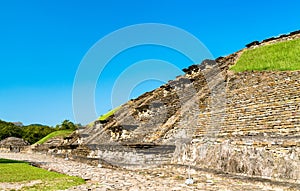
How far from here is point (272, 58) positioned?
17.5 meters

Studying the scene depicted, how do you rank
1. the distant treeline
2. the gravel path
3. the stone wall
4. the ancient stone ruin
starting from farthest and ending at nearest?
the distant treeline < the ancient stone ruin < the stone wall < the gravel path

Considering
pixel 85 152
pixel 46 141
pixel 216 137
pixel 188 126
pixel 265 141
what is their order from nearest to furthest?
pixel 265 141 → pixel 216 137 → pixel 188 126 → pixel 85 152 → pixel 46 141

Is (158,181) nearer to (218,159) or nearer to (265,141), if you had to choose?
(218,159)

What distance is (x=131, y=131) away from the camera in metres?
16.7

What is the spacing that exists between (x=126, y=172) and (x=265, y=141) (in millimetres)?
5456

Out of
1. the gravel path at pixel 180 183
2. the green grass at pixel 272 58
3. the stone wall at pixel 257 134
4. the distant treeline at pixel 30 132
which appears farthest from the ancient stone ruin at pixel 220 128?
the distant treeline at pixel 30 132

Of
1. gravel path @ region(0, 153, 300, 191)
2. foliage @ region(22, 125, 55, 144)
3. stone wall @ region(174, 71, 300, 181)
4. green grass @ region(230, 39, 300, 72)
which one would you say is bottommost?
gravel path @ region(0, 153, 300, 191)

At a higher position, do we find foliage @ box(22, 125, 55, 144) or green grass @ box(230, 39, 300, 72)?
green grass @ box(230, 39, 300, 72)

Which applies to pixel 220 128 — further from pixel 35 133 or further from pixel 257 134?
pixel 35 133

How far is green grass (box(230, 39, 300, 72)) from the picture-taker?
50.1ft

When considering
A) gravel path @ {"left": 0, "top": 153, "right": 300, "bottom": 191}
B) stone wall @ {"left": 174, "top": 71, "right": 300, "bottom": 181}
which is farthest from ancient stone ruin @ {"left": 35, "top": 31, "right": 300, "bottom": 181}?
gravel path @ {"left": 0, "top": 153, "right": 300, "bottom": 191}

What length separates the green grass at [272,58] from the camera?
1528cm

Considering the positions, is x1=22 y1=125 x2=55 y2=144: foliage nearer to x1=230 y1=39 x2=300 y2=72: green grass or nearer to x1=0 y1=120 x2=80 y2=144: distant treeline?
x1=0 y1=120 x2=80 y2=144: distant treeline

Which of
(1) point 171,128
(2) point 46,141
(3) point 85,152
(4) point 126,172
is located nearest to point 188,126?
(1) point 171,128
